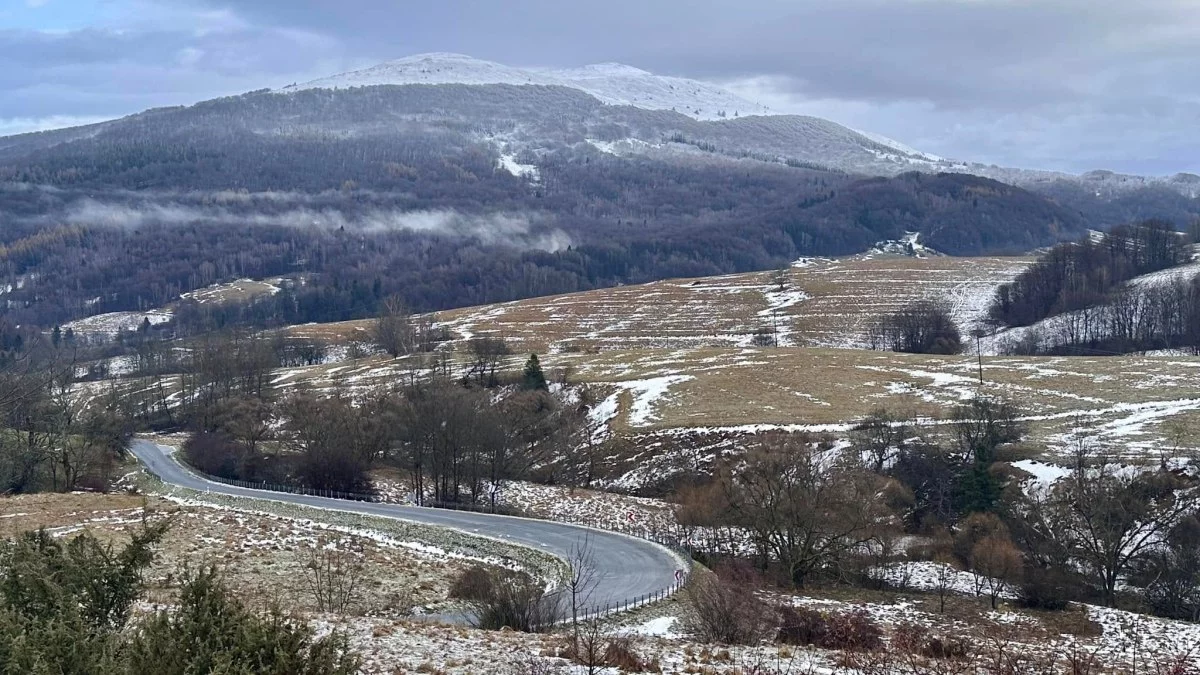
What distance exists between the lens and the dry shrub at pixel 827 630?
2286 cm

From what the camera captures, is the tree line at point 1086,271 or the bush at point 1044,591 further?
the tree line at point 1086,271

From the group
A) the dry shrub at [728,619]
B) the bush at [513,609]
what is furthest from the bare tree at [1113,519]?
the bush at [513,609]

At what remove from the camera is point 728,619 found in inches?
923

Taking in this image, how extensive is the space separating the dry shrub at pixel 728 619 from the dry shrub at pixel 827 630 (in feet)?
2.08

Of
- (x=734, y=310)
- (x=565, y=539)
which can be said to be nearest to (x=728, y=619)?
(x=565, y=539)

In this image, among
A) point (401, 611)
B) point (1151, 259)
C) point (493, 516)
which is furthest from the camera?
point (1151, 259)

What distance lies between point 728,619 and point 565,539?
17676 millimetres

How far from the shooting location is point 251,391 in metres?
98.2

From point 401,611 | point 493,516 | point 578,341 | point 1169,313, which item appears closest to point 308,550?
point 401,611

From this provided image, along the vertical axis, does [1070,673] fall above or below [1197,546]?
above

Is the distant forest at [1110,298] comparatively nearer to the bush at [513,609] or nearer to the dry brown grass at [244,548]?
→ the dry brown grass at [244,548]

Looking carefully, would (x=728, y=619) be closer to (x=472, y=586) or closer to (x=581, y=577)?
(x=472, y=586)

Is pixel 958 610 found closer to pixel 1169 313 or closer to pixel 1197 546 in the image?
pixel 1197 546

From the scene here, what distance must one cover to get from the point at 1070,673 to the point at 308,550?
25626mm
